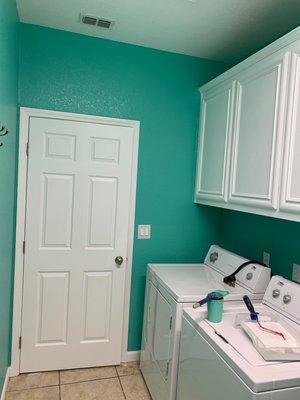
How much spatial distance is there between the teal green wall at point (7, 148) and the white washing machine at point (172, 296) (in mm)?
1026

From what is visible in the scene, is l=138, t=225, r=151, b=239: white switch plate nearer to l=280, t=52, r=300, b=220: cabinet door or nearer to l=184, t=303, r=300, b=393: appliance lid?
l=184, t=303, r=300, b=393: appliance lid

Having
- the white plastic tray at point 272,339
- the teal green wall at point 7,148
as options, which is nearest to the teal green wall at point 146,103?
the teal green wall at point 7,148

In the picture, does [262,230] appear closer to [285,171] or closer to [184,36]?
[285,171]

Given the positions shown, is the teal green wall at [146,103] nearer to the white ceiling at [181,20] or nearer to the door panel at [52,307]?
the white ceiling at [181,20]

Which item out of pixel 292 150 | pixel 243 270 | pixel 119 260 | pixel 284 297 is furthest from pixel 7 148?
pixel 284 297

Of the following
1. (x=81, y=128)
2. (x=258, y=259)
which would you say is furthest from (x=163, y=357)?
(x=81, y=128)

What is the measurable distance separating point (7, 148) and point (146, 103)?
1.19 metres

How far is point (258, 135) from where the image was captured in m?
1.81

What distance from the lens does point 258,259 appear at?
2.26 metres

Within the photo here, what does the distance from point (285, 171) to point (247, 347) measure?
0.89 meters

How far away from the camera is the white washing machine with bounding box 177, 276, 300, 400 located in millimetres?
1137

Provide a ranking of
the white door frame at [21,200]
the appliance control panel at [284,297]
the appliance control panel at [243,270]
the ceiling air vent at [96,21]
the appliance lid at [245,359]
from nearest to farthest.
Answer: the appliance lid at [245,359]
the appliance control panel at [284,297]
the appliance control panel at [243,270]
the ceiling air vent at [96,21]
the white door frame at [21,200]

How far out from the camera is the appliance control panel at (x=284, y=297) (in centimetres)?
163

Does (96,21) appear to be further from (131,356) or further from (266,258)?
(131,356)
